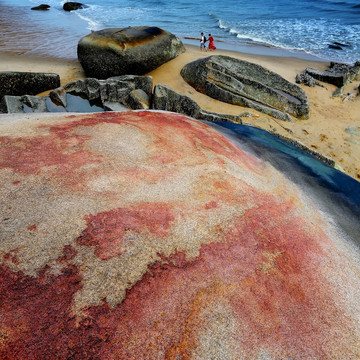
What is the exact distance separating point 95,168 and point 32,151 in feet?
2.45

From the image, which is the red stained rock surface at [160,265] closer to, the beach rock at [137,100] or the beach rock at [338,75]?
the beach rock at [137,100]

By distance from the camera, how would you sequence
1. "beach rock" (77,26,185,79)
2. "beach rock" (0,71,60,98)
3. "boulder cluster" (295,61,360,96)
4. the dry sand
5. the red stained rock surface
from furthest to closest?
"boulder cluster" (295,61,360,96) < "beach rock" (77,26,185,79) < the dry sand < "beach rock" (0,71,60,98) < the red stained rock surface

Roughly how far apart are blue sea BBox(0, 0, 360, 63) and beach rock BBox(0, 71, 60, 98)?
15.1ft

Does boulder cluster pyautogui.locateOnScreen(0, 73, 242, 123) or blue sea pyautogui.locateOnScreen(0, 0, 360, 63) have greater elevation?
blue sea pyautogui.locateOnScreen(0, 0, 360, 63)

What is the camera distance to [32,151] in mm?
2672

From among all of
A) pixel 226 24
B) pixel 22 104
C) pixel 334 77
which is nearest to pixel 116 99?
pixel 22 104

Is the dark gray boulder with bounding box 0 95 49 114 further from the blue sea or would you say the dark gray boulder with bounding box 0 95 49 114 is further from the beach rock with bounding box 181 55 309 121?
the blue sea

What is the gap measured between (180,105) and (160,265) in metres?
4.66

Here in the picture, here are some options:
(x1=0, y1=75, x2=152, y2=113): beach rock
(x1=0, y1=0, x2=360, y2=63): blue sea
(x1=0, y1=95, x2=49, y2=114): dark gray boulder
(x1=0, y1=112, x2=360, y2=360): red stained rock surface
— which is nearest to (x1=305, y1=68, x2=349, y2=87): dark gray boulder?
(x1=0, y1=0, x2=360, y2=63): blue sea

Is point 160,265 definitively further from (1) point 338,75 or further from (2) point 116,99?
(1) point 338,75

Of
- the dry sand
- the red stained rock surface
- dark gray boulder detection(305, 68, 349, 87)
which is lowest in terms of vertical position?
the dry sand

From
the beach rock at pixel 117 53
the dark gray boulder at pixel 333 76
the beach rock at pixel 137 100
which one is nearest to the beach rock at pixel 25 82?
the beach rock at pixel 117 53

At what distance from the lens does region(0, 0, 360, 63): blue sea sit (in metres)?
12.8

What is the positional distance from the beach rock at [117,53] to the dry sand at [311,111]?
20.5 inches
